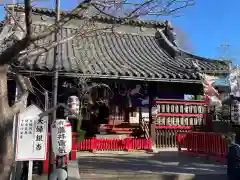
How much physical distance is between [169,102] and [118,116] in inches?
116

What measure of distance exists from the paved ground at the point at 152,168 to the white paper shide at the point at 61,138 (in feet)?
5.11

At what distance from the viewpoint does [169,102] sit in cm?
1407

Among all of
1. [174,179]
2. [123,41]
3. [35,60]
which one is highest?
[123,41]

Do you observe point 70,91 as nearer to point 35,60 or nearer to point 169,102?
point 35,60

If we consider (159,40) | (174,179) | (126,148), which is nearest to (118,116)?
(126,148)

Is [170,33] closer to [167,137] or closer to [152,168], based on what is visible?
[167,137]

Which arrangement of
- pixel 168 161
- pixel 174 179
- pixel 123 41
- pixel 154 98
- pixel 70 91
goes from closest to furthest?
pixel 174 179
pixel 168 161
pixel 70 91
pixel 154 98
pixel 123 41

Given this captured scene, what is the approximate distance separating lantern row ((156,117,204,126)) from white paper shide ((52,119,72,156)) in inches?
304

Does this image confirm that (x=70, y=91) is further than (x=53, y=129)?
Yes

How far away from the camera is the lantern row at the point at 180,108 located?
1404 centimetres

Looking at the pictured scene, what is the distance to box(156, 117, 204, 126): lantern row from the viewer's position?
14055 mm

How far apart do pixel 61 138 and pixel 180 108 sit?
8.53 m

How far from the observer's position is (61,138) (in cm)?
677

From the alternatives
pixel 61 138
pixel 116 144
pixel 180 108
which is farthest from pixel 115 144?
pixel 61 138
